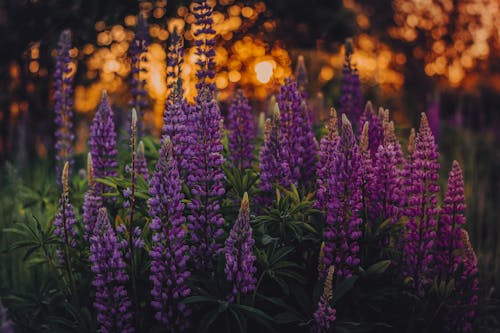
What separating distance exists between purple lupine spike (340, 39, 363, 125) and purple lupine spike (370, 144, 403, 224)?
918 millimetres

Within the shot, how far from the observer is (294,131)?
286 cm

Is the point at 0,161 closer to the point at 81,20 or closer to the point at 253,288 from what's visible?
the point at 81,20

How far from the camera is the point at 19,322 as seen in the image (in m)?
2.75

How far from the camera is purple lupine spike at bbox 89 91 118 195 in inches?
116

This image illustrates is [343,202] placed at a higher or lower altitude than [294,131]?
lower

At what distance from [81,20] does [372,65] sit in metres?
9.06

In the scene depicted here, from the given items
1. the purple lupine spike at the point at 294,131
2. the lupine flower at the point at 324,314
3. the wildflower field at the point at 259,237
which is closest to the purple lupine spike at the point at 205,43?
the wildflower field at the point at 259,237

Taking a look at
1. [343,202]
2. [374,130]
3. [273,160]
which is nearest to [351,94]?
[374,130]

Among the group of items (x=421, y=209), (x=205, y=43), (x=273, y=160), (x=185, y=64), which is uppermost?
(x=185, y=64)

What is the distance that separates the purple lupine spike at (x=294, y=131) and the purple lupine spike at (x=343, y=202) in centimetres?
38

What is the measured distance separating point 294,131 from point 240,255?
87 cm

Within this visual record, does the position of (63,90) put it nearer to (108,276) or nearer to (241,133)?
(241,133)

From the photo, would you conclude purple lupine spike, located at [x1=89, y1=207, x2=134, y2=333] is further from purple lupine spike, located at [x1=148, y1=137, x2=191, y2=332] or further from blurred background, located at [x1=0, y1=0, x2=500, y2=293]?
blurred background, located at [x1=0, y1=0, x2=500, y2=293]

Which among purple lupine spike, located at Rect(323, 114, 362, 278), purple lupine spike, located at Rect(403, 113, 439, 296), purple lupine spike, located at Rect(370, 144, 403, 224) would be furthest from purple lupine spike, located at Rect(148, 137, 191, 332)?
purple lupine spike, located at Rect(403, 113, 439, 296)
